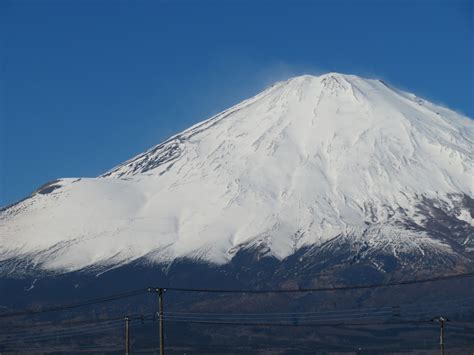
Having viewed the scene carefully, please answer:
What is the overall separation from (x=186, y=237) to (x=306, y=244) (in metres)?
18.7

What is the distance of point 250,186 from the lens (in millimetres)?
199000

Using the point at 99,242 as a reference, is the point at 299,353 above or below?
below

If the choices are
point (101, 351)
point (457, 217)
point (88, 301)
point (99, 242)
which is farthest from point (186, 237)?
point (101, 351)

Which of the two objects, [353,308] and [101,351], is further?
[353,308]

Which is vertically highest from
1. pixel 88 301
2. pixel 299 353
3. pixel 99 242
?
pixel 99 242

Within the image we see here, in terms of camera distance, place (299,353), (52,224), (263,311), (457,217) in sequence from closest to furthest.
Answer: (299,353)
(263,311)
(457,217)
(52,224)

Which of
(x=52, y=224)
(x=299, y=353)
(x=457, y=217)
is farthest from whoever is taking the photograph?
(x=52, y=224)

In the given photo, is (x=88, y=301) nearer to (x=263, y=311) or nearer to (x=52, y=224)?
(x=263, y=311)

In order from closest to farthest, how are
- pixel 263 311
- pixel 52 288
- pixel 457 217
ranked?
pixel 263 311, pixel 52 288, pixel 457 217

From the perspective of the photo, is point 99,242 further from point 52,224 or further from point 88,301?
point 88,301

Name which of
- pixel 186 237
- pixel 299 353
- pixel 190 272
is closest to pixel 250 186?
pixel 186 237

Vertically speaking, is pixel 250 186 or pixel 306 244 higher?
pixel 250 186

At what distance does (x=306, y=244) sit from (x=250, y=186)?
2323cm

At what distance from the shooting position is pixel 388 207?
7431 inches
